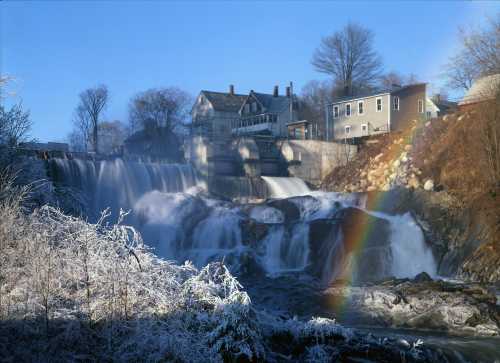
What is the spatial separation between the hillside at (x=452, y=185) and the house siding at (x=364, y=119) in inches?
296

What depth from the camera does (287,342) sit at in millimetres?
8984

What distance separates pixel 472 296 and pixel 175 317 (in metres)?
10.1

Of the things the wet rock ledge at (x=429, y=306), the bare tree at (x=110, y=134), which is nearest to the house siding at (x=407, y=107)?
the wet rock ledge at (x=429, y=306)

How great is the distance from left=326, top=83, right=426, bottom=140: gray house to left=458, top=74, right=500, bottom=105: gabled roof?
6.72 meters

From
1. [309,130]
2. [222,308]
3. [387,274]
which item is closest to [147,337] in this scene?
[222,308]

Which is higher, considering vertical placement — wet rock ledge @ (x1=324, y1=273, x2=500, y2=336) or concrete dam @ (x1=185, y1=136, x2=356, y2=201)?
concrete dam @ (x1=185, y1=136, x2=356, y2=201)

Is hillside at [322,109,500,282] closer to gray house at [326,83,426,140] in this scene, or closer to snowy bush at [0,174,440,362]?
gray house at [326,83,426,140]

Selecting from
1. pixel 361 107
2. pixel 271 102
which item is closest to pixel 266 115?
pixel 271 102

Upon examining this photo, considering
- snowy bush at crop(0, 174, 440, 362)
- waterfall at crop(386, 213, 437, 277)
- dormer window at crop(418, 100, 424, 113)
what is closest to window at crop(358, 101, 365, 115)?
dormer window at crop(418, 100, 424, 113)

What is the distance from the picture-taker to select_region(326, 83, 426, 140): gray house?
41281 millimetres

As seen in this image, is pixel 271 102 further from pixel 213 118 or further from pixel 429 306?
pixel 429 306

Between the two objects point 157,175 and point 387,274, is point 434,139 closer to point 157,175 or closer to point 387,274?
point 387,274

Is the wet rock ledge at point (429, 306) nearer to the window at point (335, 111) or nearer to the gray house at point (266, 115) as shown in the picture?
the window at point (335, 111)

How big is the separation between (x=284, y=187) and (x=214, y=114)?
23133 millimetres
